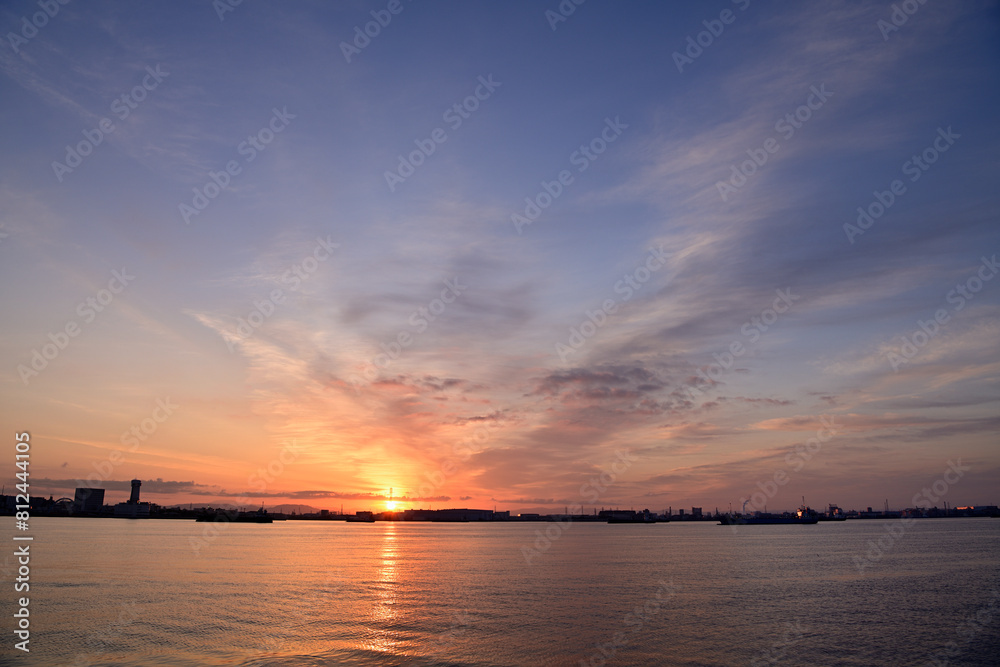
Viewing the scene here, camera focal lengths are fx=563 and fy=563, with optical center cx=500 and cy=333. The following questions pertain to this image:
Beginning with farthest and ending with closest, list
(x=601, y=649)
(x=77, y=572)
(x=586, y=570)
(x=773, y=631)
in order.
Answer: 1. (x=586, y=570)
2. (x=77, y=572)
3. (x=773, y=631)
4. (x=601, y=649)

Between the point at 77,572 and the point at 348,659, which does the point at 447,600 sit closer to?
the point at 348,659

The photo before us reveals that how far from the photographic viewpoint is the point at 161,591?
50.9 metres

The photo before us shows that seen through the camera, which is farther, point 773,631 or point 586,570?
point 586,570

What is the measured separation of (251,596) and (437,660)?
91.1ft

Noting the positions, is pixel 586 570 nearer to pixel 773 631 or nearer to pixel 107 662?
pixel 773 631

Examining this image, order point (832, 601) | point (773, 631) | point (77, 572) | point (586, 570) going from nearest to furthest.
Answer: point (773, 631), point (832, 601), point (77, 572), point (586, 570)

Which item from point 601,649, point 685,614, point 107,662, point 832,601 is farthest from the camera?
point 832,601

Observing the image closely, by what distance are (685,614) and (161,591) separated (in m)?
45.4

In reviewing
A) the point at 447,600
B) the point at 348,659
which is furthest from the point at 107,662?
the point at 447,600

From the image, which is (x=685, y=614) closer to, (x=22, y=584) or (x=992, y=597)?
(x=992, y=597)

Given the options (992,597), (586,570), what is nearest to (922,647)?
(992,597)

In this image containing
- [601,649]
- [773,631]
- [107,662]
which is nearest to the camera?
[107,662]

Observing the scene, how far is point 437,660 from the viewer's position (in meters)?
30.4

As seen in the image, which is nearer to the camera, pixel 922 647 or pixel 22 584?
pixel 922 647
